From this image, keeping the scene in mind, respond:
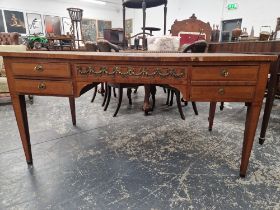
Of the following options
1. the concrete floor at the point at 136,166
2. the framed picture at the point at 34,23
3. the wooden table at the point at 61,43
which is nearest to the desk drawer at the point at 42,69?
the concrete floor at the point at 136,166

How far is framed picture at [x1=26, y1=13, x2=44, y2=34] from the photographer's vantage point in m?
8.84

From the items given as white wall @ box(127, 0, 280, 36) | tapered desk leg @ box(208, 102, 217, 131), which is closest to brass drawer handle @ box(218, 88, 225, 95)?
tapered desk leg @ box(208, 102, 217, 131)

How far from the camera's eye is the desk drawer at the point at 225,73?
940mm

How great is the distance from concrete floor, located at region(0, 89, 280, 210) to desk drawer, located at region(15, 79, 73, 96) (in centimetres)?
55

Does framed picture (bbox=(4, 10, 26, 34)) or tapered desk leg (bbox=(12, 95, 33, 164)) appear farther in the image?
framed picture (bbox=(4, 10, 26, 34))

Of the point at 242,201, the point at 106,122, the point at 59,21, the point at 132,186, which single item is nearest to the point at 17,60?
the point at 132,186

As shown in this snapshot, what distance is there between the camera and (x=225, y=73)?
37.9 inches

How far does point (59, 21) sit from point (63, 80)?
33.5 ft

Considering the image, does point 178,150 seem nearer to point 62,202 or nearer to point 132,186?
point 132,186

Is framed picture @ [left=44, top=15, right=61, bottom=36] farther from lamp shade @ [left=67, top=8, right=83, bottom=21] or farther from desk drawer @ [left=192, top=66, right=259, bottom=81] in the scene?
desk drawer @ [left=192, top=66, right=259, bottom=81]

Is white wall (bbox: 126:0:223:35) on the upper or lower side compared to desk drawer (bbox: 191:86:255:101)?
upper

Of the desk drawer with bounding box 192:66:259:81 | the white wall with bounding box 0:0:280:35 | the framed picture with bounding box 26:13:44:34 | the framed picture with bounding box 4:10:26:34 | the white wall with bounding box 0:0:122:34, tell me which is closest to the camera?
the desk drawer with bounding box 192:66:259:81

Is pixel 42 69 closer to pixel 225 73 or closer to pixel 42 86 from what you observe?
pixel 42 86

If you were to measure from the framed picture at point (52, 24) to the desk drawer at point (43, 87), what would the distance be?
975 centimetres
